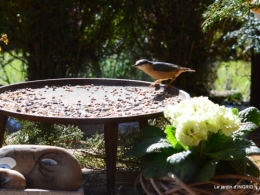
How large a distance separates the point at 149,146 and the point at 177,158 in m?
0.30

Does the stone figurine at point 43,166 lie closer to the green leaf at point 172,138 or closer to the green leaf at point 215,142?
the green leaf at point 172,138

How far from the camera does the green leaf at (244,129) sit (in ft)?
11.5

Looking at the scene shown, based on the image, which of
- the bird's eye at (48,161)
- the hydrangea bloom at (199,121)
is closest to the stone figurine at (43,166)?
the bird's eye at (48,161)

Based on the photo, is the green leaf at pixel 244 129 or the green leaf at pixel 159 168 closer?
the green leaf at pixel 159 168

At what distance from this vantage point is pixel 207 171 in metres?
3.21

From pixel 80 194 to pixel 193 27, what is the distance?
3.48 m

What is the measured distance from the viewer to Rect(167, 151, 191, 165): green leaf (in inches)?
129

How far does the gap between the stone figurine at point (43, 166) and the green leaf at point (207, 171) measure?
27.6 inches

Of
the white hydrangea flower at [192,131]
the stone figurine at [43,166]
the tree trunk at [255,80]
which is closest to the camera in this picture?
the white hydrangea flower at [192,131]

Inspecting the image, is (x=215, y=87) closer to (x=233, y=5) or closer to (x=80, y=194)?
(x=233, y=5)

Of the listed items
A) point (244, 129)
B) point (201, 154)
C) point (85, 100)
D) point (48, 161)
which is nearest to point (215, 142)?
point (201, 154)

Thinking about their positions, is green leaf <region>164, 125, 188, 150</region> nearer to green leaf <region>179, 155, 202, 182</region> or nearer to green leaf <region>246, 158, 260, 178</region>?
green leaf <region>179, 155, 202, 182</region>

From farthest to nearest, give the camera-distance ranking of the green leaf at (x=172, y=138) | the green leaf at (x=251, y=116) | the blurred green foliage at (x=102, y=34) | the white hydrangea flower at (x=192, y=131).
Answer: the blurred green foliage at (x=102, y=34)
the green leaf at (x=251, y=116)
the green leaf at (x=172, y=138)
the white hydrangea flower at (x=192, y=131)

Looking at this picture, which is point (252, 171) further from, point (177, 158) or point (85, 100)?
point (85, 100)
